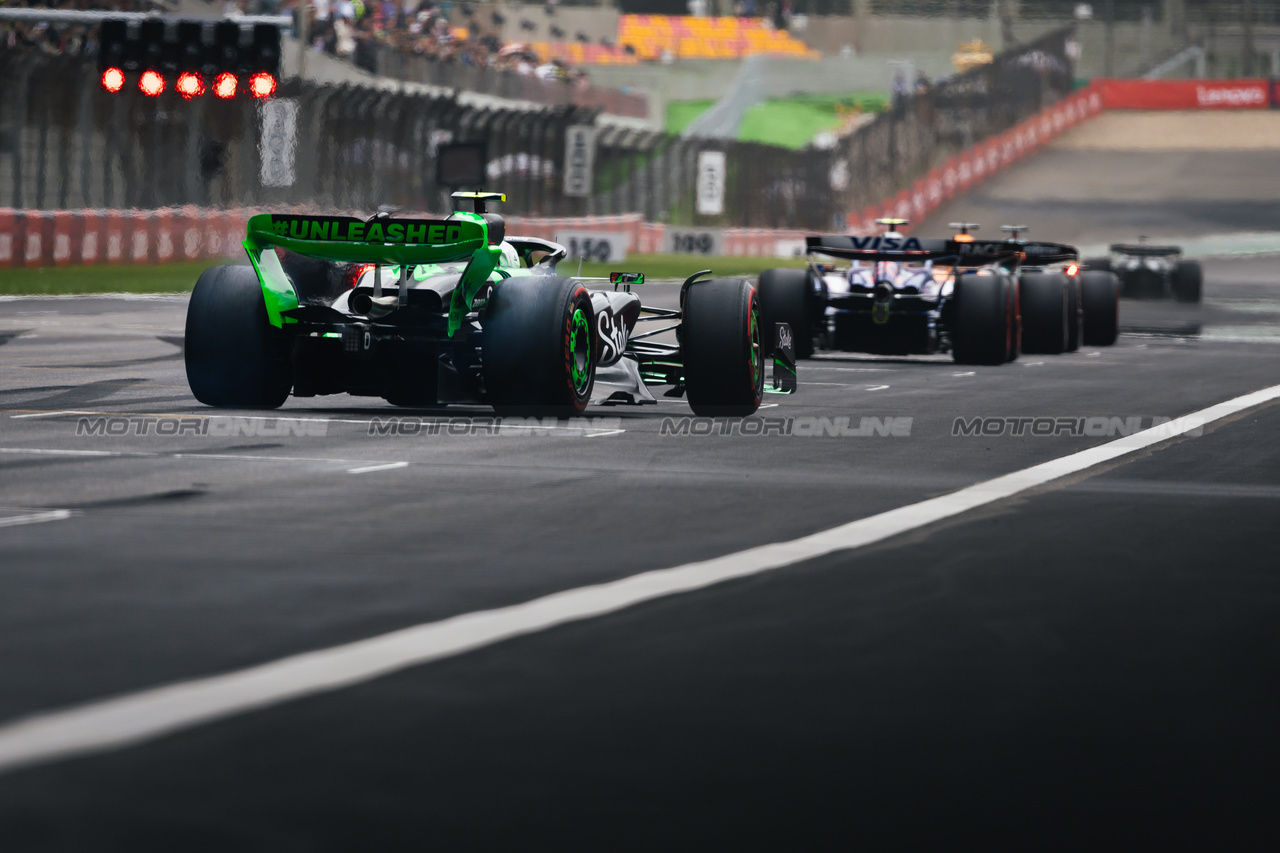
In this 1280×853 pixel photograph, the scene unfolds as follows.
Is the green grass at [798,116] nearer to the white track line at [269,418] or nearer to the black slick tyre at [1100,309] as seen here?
the black slick tyre at [1100,309]

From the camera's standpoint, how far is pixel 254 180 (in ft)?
111

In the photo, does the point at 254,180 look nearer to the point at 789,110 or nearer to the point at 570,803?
the point at 570,803

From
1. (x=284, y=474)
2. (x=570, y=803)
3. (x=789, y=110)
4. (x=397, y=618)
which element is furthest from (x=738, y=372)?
(x=789, y=110)

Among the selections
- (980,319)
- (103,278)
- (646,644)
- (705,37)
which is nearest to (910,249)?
(980,319)

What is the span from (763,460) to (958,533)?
8.14ft

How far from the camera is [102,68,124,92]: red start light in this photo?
2475 cm

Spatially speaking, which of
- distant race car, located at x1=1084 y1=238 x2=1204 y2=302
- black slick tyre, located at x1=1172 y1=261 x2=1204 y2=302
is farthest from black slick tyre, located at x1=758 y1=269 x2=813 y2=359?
black slick tyre, located at x1=1172 y1=261 x2=1204 y2=302

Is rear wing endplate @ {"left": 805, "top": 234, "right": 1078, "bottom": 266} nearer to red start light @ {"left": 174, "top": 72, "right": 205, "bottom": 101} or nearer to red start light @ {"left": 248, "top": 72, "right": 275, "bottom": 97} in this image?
red start light @ {"left": 248, "top": 72, "right": 275, "bottom": 97}

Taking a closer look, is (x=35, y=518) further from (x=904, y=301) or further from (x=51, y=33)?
(x=51, y=33)

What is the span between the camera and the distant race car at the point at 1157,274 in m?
35.0

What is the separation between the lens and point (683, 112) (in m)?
74.5

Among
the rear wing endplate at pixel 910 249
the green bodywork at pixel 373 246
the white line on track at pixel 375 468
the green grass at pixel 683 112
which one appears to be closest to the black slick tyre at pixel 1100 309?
the rear wing endplate at pixel 910 249

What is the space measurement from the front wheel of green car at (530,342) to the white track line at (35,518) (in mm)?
3923

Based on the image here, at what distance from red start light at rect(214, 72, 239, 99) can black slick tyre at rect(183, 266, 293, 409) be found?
13.8m
